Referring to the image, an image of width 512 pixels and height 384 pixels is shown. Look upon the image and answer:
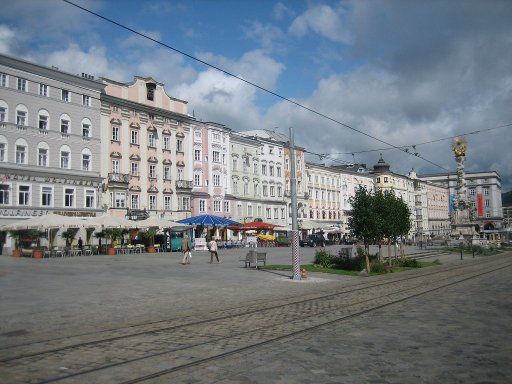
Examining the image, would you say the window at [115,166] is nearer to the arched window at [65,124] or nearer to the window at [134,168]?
the window at [134,168]

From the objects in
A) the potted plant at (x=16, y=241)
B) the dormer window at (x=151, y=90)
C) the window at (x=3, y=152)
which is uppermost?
the dormer window at (x=151, y=90)

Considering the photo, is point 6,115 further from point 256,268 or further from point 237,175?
point 237,175

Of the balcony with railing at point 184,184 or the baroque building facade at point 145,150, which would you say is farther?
the balcony with railing at point 184,184

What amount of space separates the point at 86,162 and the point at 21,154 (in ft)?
21.8

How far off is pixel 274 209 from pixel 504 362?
68.6 m

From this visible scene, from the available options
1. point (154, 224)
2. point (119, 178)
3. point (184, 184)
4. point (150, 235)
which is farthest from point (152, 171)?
point (154, 224)

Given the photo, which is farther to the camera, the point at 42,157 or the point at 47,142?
the point at 47,142

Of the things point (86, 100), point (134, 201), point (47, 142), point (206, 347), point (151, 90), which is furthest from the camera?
point (151, 90)

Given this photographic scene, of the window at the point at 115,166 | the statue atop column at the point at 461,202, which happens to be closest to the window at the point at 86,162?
the window at the point at 115,166

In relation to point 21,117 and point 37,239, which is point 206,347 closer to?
point 37,239

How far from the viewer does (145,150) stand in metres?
54.8

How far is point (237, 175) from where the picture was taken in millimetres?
67875

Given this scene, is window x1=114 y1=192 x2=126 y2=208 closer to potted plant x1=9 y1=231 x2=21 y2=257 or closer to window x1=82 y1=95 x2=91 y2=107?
window x1=82 y1=95 x2=91 y2=107

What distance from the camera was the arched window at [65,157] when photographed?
1812 inches
